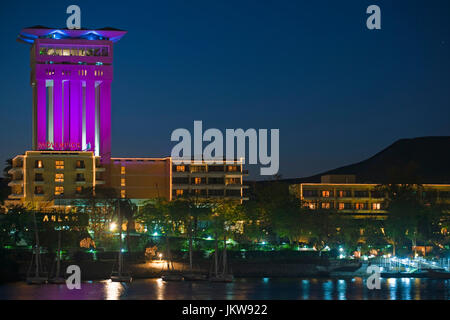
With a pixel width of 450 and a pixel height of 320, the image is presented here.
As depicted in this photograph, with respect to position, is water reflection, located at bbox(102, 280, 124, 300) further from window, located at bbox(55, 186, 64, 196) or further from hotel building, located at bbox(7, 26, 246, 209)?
hotel building, located at bbox(7, 26, 246, 209)

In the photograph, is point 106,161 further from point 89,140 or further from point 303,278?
point 303,278

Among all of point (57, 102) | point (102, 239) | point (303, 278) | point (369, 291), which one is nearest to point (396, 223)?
point (303, 278)

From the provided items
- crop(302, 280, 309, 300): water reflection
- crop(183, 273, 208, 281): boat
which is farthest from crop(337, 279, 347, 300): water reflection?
crop(183, 273, 208, 281): boat

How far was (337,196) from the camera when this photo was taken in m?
163

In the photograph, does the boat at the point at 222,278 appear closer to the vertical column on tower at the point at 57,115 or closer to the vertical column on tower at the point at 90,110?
the vertical column on tower at the point at 90,110

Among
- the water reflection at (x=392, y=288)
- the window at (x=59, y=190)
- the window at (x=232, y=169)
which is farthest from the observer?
the window at (x=232, y=169)

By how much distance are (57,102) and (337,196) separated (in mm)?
54568

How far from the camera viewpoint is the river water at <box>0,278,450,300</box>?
290ft

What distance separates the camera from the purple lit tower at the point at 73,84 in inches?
5768

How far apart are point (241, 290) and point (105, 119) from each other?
203 feet

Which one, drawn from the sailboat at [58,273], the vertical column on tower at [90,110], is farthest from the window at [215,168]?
the sailboat at [58,273]

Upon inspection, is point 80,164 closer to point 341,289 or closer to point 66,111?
point 66,111

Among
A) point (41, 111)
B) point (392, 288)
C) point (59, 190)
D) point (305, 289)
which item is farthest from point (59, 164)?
point (392, 288)
